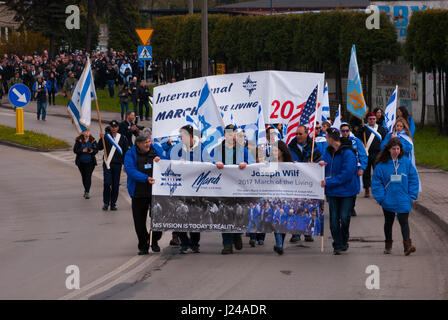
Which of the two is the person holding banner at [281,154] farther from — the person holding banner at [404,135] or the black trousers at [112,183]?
the black trousers at [112,183]

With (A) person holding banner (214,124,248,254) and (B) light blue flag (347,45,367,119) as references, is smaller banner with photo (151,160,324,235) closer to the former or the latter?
(A) person holding banner (214,124,248,254)

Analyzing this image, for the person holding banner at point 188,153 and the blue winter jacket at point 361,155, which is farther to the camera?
the blue winter jacket at point 361,155

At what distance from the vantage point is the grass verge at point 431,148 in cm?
2331

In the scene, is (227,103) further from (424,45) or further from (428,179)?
(424,45)

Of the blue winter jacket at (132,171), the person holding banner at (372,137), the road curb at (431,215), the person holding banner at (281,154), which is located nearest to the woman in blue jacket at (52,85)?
the person holding banner at (372,137)

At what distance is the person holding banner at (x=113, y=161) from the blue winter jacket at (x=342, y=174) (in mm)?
6167

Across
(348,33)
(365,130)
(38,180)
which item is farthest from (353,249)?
(348,33)

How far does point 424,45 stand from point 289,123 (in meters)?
16.9

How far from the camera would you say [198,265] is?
1201cm

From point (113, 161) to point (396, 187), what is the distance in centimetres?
721

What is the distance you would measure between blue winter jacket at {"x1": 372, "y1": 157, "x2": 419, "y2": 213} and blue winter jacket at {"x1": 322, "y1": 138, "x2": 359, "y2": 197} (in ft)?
1.01
